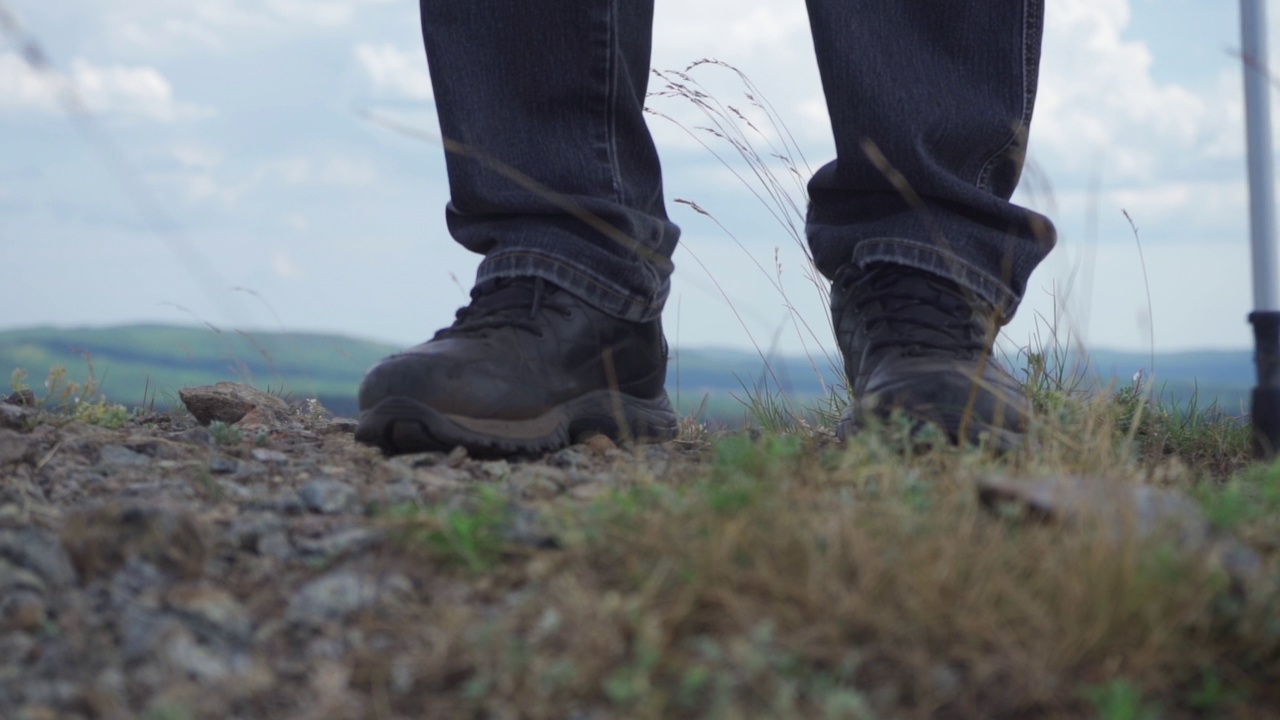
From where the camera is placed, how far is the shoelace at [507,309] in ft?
8.32

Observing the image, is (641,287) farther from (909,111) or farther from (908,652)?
(908,652)

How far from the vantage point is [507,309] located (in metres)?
2.56

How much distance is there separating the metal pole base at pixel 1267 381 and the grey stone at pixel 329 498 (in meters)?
1.84

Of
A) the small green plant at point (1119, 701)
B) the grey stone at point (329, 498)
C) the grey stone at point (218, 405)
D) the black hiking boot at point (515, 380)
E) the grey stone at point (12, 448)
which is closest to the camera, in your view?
the small green plant at point (1119, 701)

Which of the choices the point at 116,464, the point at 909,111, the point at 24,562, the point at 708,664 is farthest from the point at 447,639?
the point at 909,111

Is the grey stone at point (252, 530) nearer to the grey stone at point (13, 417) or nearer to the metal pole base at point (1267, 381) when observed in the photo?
the grey stone at point (13, 417)

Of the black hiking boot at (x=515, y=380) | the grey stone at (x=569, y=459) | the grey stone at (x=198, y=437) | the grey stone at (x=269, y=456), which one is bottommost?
the grey stone at (x=269, y=456)

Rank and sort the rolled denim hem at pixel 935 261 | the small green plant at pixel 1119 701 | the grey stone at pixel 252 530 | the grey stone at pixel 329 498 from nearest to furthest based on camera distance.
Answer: the small green plant at pixel 1119 701, the grey stone at pixel 252 530, the grey stone at pixel 329 498, the rolled denim hem at pixel 935 261

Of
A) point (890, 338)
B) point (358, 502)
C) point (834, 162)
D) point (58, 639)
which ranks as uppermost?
point (834, 162)

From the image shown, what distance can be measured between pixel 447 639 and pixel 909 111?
5.44 feet

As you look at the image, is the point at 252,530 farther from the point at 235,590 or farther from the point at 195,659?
the point at 195,659

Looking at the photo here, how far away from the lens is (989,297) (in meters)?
2.54

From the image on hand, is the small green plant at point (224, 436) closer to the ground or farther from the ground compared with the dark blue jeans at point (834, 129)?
closer to the ground

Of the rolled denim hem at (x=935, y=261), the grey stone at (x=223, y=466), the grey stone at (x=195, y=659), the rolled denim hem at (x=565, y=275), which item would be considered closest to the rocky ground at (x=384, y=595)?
the grey stone at (x=195, y=659)
